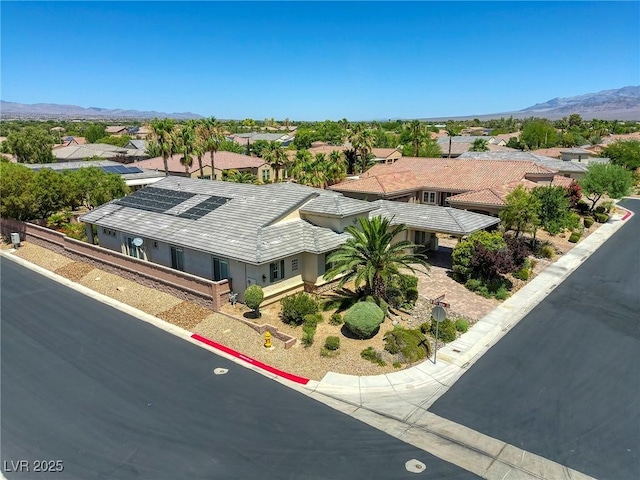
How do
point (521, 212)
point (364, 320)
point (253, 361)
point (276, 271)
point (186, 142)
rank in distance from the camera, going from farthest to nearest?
point (186, 142) < point (521, 212) < point (276, 271) < point (364, 320) < point (253, 361)

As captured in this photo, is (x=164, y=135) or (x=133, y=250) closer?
(x=133, y=250)

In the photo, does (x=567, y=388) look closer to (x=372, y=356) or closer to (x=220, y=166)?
(x=372, y=356)

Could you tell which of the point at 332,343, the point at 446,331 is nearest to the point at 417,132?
the point at 446,331

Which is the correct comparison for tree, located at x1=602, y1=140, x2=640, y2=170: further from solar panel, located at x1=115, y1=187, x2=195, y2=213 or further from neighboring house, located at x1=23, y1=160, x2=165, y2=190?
neighboring house, located at x1=23, y1=160, x2=165, y2=190

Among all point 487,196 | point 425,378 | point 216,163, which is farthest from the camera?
point 216,163

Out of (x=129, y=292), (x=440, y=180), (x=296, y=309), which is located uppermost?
(x=440, y=180)

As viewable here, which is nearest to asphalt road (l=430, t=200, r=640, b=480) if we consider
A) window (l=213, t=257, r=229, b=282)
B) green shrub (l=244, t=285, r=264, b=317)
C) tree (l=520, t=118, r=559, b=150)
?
green shrub (l=244, t=285, r=264, b=317)

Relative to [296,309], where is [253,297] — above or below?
above
